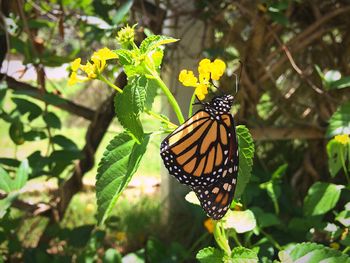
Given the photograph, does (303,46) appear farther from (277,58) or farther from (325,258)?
(325,258)

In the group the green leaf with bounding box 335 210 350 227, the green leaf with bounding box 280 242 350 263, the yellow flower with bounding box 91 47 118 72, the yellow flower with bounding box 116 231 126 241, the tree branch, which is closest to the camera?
the yellow flower with bounding box 91 47 118 72

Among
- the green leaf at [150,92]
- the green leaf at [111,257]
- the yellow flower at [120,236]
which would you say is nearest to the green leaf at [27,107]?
the green leaf at [111,257]

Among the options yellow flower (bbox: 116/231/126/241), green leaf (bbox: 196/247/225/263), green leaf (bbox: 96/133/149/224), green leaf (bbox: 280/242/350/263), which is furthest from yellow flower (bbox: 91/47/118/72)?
yellow flower (bbox: 116/231/126/241)

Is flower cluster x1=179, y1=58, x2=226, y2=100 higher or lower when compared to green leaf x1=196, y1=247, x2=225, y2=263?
higher

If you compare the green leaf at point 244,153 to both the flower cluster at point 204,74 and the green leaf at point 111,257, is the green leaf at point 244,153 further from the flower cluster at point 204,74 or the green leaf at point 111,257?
the green leaf at point 111,257

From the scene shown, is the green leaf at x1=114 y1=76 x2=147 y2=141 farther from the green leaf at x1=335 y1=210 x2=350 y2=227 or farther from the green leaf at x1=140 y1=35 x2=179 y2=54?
the green leaf at x1=335 y1=210 x2=350 y2=227

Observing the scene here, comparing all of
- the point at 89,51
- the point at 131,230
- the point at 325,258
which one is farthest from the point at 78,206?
the point at 325,258
